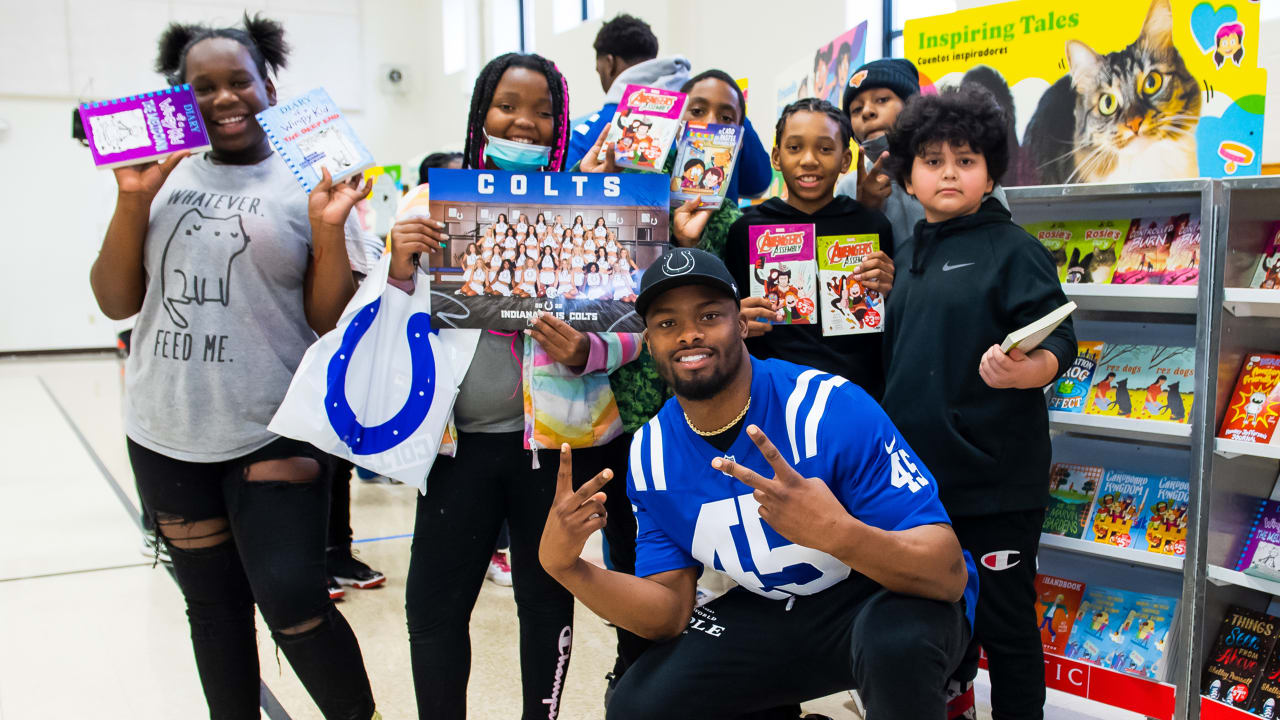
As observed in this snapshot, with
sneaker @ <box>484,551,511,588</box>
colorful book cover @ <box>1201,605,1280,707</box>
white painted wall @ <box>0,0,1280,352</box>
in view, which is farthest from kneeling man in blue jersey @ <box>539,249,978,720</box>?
white painted wall @ <box>0,0,1280,352</box>

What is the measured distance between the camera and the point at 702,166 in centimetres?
222

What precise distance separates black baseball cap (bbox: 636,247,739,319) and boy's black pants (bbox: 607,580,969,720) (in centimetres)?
60

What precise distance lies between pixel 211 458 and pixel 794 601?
1.18 metres

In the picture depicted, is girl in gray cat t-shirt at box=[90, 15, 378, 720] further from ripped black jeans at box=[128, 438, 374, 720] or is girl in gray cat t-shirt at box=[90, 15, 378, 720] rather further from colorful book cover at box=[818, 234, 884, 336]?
colorful book cover at box=[818, 234, 884, 336]

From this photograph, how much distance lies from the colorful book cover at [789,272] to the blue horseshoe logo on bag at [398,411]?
0.79m

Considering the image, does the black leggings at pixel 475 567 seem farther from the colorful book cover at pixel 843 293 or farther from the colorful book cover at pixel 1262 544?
the colorful book cover at pixel 1262 544

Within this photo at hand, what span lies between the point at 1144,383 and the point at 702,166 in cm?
134

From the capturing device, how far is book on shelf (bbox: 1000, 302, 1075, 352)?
1.73 m

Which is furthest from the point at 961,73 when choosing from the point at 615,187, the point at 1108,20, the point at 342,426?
the point at 342,426

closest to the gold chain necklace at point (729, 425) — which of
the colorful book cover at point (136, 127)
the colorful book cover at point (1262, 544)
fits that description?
the colorful book cover at point (136, 127)

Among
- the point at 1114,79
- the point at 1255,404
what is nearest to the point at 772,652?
the point at 1255,404

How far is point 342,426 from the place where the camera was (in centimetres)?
190

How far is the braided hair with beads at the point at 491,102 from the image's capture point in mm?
2023

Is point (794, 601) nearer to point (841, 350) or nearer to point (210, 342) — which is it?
point (841, 350)
